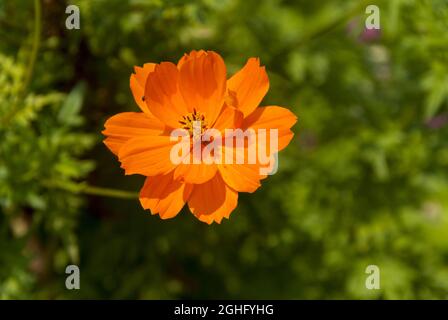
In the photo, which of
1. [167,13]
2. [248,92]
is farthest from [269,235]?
[248,92]

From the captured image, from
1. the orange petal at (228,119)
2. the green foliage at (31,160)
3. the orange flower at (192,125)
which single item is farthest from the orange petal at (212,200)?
the green foliage at (31,160)

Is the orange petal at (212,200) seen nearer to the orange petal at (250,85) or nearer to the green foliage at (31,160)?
the orange petal at (250,85)

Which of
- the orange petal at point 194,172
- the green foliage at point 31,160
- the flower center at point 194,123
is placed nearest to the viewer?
the orange petal at point 194,172

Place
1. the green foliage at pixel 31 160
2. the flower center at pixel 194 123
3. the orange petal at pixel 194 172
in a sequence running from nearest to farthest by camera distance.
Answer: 1. the orange petal at pixel 194 172
2. the flower center at pixel 194 123
3. the green foliage at pixel 31 160

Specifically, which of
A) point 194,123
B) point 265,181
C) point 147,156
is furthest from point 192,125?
point 265,181

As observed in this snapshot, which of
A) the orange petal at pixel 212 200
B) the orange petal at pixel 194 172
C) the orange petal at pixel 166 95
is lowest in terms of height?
the orange petal at pixel 212 200

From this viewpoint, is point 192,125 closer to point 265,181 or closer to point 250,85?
point 250,85

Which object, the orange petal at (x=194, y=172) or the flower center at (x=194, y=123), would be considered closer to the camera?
the orange petal at (x=194, y=172)
